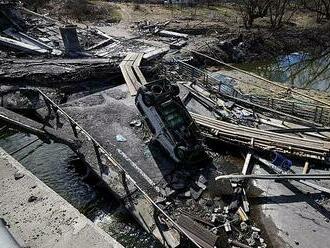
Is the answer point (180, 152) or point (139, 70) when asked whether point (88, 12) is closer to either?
point (139, 70)

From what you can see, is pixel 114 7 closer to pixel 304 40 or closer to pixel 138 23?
pixel 138 23

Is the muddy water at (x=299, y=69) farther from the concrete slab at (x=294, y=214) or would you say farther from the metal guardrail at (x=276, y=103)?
the concrete slab at (x=294, y=214)

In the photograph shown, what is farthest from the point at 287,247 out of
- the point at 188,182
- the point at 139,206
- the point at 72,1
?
the point at 72,1

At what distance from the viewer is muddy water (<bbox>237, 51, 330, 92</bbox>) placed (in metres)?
20.7

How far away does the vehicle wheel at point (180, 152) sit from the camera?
10.4m

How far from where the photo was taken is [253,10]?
26.8m

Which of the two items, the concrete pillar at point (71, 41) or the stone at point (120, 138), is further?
the concrete pillar at point (71, 41)

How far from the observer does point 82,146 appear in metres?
11.7

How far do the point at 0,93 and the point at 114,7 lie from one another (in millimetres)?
17603

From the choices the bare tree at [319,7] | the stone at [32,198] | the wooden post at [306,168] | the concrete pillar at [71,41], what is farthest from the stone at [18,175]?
the bare tree at [319,7]

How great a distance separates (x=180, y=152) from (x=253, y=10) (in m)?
19.7

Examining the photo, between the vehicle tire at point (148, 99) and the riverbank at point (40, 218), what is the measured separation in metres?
4.00

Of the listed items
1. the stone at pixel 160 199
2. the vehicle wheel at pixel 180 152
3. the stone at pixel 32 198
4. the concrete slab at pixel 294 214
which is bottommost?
the concrete slab at pixel 294 214

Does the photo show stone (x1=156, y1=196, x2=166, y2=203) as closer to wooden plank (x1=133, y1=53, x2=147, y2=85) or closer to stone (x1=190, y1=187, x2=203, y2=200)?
stone (x1=190, y1=187, x2=203, y2=200)
